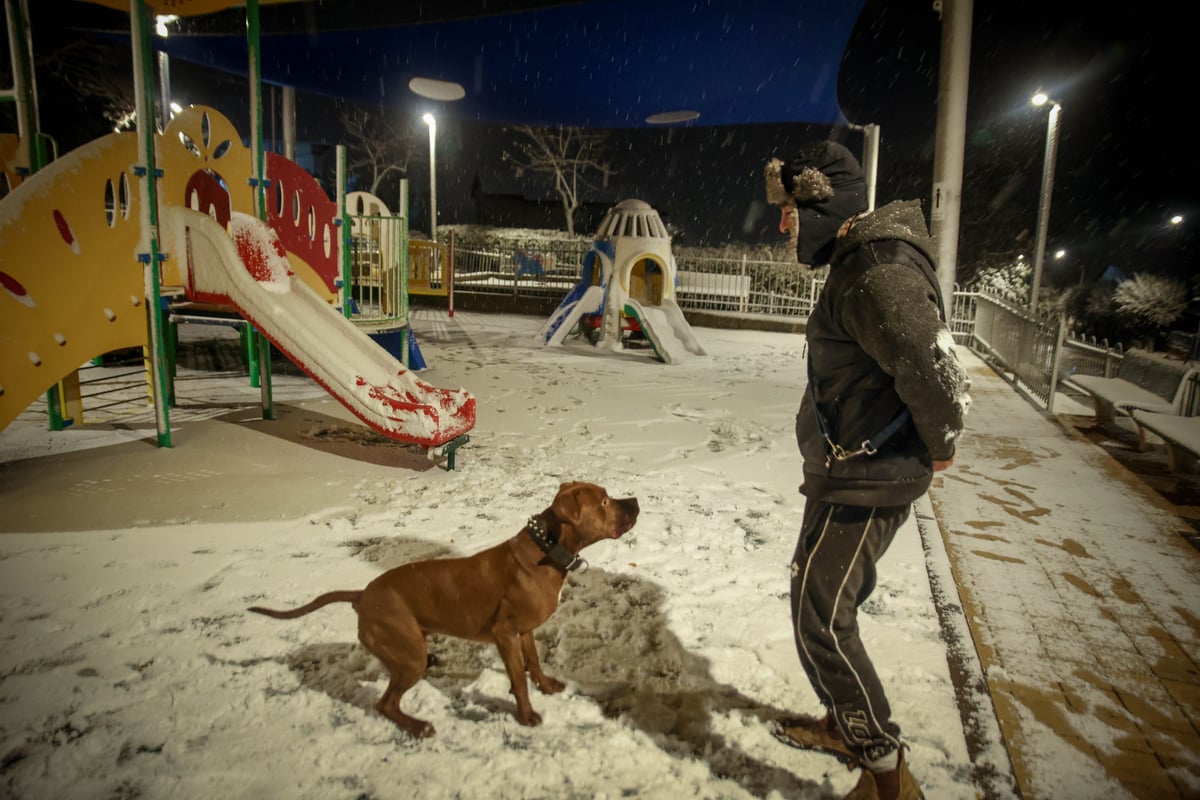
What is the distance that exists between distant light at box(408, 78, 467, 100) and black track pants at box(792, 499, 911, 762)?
12965 mm

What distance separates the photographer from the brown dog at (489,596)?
2275 mm

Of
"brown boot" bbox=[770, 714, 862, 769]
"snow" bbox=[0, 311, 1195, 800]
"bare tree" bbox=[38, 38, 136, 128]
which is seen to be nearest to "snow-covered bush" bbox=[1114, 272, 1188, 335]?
"snow" bbox=[0, 311, 1195, 800]

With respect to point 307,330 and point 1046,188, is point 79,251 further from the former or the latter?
point 1046,188

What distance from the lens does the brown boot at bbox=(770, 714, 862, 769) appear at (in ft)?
7.60

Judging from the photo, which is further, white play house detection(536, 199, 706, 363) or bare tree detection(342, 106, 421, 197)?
bare tree detection(342, 106, 421, 197)

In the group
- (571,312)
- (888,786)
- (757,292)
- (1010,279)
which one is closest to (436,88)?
(571,312)

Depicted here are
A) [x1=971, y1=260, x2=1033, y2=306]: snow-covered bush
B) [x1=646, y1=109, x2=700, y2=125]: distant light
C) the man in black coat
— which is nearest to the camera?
the man in black coat

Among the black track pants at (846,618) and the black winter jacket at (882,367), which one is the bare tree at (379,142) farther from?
the black track pants at (846,618)

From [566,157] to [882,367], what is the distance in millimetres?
31046

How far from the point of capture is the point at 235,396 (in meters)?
7.34

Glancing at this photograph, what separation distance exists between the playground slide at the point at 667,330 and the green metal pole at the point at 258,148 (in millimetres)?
5665

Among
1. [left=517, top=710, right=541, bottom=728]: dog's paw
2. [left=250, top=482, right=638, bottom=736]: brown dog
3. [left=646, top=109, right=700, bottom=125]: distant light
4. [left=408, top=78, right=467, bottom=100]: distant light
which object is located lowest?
[left=517, top=710, right=541, bottom=728]: dog's paw

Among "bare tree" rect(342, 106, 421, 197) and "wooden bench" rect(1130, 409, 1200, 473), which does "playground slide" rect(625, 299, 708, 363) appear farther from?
"bare tree" rect(342, 106, 421, 197)

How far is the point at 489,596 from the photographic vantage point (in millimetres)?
2330
